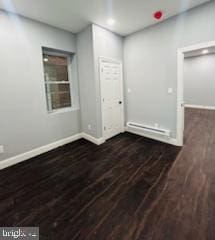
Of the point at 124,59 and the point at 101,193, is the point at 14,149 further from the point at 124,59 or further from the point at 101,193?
the point at 124,59

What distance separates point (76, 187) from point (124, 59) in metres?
3.59

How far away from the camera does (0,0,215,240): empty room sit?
1671mm

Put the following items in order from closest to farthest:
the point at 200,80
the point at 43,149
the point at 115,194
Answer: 1. the point at 115,194
2. the point at 43,149
3. the point at 200,80

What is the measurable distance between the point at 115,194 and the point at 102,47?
10.6 feet

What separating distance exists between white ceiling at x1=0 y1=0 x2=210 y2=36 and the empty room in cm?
2

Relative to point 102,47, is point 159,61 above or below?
below

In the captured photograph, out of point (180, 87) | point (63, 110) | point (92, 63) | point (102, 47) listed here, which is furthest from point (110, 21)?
point (63, 110)

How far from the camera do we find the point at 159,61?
11.5ft

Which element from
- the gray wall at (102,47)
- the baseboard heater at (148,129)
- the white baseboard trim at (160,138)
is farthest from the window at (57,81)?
the white baseboard trim at (160,138)

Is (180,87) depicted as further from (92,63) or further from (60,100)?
(60,100)

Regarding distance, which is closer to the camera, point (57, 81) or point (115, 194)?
point (115, 194)

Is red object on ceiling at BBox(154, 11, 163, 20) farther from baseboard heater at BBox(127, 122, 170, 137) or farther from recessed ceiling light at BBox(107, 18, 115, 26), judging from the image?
baseboard heater at BBox(127, 122, 170, 137)

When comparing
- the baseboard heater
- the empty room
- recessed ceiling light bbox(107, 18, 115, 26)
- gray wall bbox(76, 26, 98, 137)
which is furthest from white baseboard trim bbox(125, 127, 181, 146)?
recessed ceiling light bbox(107, 18, 115, 26)

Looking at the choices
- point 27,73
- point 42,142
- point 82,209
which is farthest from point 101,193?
point 27,73
